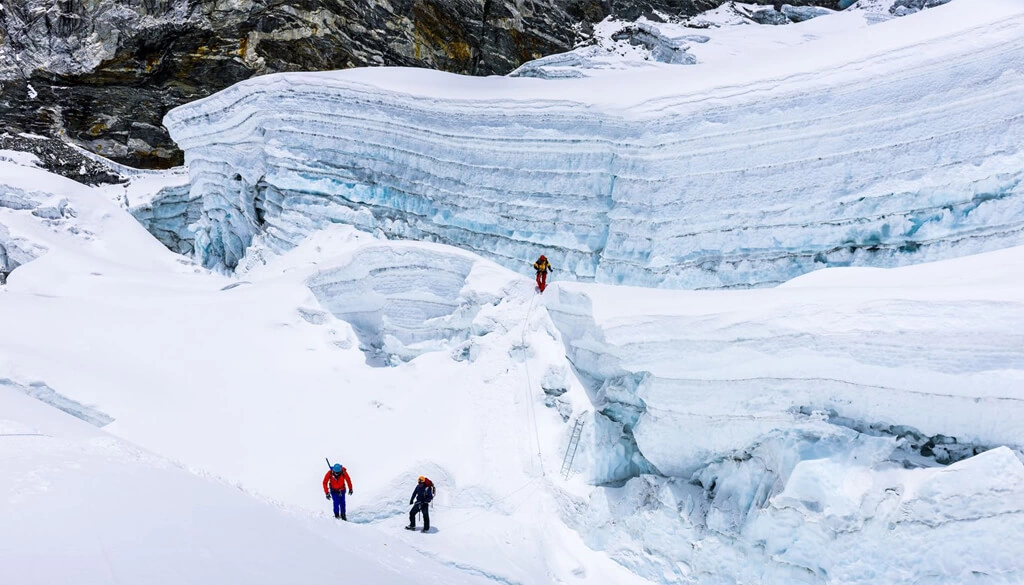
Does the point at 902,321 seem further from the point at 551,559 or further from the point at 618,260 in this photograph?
the point at 618,260

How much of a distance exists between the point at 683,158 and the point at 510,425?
5317 millimetres

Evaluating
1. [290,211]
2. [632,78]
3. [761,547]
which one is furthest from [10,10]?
[761,547]

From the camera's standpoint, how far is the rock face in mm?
26297

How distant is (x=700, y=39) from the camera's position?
2659 centimetres

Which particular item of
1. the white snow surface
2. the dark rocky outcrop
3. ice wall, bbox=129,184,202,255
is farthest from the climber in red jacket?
the dark rocky outcrop

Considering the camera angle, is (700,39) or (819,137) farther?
(700,39)

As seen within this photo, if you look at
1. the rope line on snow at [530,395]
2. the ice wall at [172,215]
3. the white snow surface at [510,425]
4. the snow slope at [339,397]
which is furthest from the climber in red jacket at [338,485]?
the ice wall at [172,215]

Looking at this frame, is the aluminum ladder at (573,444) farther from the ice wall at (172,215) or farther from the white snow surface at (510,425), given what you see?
the ice wall at (172,215)

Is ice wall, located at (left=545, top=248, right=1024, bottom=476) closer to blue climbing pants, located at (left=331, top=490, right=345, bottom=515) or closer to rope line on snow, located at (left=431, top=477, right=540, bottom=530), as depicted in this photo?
rope line on snow, located at (left=431, top=477, right=540, bottom=530)

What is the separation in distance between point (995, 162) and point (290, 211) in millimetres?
13396

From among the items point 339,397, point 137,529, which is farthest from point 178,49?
point 137,529

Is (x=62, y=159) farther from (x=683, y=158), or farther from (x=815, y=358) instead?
(x=815, y=358)

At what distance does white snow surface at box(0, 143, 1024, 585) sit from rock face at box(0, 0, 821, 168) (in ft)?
56.0

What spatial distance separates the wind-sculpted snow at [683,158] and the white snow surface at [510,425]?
1364mm
